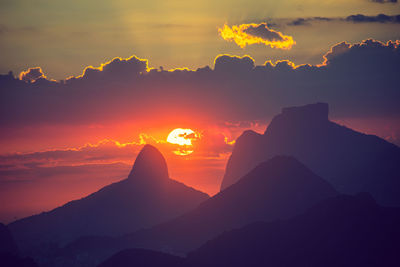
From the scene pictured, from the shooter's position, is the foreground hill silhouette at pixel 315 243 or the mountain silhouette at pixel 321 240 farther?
the foreground hill silhouette at pixel 315 243

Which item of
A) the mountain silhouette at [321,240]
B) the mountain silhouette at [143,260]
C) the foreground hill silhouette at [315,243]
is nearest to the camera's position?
the mountain silhouette at [321,240]

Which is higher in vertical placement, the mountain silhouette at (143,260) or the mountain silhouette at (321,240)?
the mountain silhouette at (321,240)

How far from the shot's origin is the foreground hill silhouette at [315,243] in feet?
568

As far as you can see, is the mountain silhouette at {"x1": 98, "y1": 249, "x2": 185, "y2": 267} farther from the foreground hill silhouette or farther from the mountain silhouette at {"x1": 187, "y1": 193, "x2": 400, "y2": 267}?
the mountain silhouette at {"x1": 187, "y1": 193, "x2": 400, "y2": 267}

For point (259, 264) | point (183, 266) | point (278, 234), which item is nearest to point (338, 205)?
point (278, 234)

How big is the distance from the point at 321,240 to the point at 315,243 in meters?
1.92

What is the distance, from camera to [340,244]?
178 metres

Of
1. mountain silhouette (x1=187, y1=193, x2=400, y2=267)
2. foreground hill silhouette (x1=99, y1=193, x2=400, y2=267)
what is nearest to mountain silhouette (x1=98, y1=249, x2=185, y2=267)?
foreground hill silhouette (x1=99, y1=193, x2=400, y2=267)

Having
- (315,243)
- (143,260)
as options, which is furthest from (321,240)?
(143,260)

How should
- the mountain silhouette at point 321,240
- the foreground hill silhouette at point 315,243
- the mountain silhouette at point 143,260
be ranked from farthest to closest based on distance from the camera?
the mountain silhouette at point 143,260 → the foreground hill silhouette at point 315,243 → the mountain silhouette at point 321,240

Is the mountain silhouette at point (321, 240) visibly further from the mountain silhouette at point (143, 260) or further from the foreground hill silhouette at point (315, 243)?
the mountain silhouette at point (143, 260)

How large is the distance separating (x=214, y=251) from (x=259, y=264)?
1821 centimetres

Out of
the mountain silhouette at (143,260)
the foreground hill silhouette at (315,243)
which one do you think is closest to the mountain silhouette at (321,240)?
the foreground hill silhouette at (315,243)

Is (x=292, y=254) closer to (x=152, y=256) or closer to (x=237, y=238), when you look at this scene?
(x=237, y=238)
